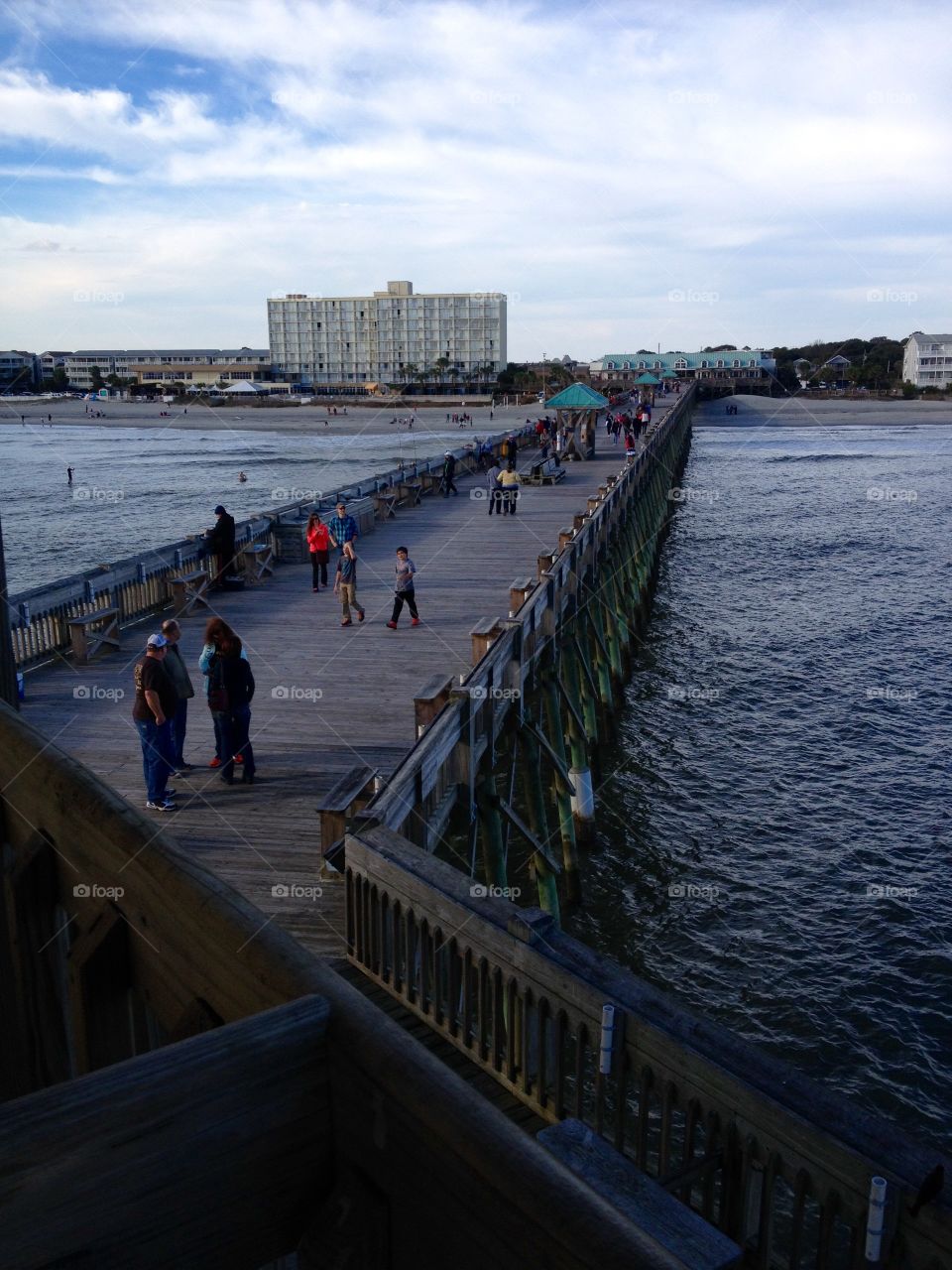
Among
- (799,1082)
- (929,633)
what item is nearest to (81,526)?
(929,633)

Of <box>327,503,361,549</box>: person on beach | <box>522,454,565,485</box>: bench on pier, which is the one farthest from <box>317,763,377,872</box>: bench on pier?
<box>522,454,565,485</box>: bench on pier

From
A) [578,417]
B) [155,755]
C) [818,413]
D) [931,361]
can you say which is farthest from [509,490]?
[931,361]

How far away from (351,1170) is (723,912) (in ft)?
46.1

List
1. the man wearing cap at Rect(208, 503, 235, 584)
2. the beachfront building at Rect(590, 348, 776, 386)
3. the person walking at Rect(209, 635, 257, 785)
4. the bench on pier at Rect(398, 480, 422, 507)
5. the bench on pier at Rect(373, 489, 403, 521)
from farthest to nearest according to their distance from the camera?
the beachfront building at Rect(590, 348, 776, 386) → the bench on pier at Rect(398, 480, 422, 507) → the bench on pier at Rect(373, 489, 403, 521) → the man wearing cap at Rect(208, 503, 235, 584) → the person walking at Rect(209, 635, 257, 785)

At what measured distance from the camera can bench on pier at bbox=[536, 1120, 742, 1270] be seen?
297 centimetres

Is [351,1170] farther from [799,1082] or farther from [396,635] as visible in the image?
[396,635]

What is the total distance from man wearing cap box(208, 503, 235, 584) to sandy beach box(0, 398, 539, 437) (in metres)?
91.1

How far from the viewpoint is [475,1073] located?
5809 millimetres

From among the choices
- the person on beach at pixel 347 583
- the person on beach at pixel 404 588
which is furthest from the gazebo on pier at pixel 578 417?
the person on beach at pixel 404 588

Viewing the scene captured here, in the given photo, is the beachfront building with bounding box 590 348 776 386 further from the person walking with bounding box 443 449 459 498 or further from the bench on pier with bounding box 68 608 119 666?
the bench on pier with bounding box 68 608 119 666

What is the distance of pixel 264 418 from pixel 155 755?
462 feet

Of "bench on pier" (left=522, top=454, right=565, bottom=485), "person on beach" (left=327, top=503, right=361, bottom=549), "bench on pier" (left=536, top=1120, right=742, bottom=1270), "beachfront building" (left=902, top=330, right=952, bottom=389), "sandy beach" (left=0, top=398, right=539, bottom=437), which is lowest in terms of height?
"sandy beach" (left=0, top=398, right=539, bottom=437)

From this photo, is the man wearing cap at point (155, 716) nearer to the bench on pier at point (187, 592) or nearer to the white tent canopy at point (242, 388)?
the bench on pier at point (187, 592)

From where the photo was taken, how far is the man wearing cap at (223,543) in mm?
18016
